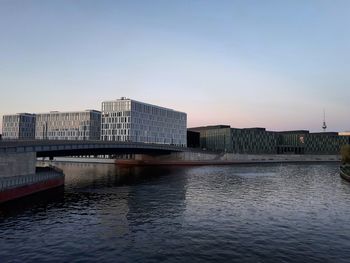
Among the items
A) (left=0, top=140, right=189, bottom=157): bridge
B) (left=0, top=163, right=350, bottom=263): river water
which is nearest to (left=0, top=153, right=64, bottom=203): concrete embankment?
(left=0, top=140, right=189, bottom=157): bridge

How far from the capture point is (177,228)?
4028cm

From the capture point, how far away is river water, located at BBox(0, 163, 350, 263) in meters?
31.0

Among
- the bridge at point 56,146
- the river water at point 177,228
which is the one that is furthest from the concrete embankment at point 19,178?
the river water at point 177,228

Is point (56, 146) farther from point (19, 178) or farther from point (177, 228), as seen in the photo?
point (177, 228)

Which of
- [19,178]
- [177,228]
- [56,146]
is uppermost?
[56,146]

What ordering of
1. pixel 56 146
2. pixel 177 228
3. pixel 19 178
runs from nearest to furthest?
pixel 177 228 → pixel 19 178 → pixel 56 146

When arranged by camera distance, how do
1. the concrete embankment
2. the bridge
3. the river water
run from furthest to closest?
the bridge < the concrete embankment < the river water

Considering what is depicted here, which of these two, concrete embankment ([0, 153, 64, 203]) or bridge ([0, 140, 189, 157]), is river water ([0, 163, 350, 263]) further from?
bridge ([0, 140, 189, 157])

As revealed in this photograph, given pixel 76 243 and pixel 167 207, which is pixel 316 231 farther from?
pixel 76 243

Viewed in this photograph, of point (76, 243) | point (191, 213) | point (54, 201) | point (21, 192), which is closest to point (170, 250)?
point (76, 243)

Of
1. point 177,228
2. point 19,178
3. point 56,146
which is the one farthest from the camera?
point 56,146

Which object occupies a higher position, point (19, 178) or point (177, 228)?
point (19, 178)

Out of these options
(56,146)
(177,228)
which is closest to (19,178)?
(56,146)

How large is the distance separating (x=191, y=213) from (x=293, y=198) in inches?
981
